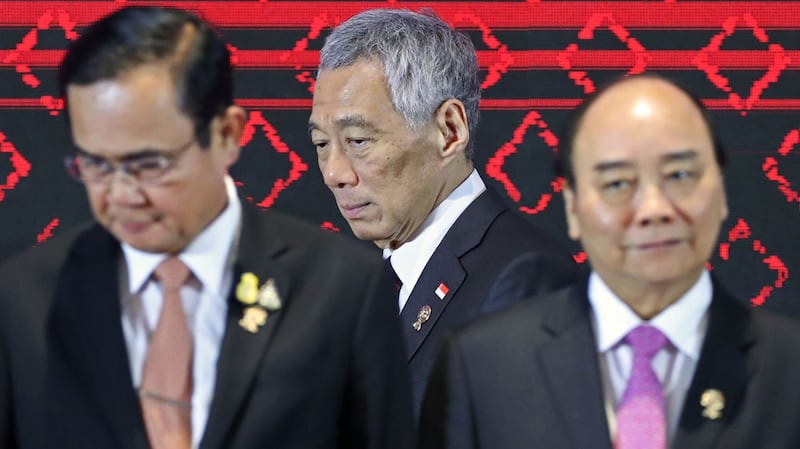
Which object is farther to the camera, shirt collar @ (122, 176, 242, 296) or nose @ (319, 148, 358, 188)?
nose @ (319, 148, 358, 188)

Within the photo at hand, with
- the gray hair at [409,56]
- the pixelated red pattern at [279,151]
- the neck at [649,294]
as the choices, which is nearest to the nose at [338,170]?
the gray hair at [409,56]

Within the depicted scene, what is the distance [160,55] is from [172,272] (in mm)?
229

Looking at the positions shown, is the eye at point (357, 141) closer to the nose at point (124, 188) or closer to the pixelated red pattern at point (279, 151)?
the pixelated red pattern at point (279, 151)

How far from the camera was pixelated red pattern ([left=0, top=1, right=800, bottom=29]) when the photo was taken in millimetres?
3172

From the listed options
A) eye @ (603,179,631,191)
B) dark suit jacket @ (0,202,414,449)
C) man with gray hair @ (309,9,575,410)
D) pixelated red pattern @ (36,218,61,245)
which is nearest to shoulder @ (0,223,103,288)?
dark suit jacket @ (0,202,414,449)

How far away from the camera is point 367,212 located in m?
2.76

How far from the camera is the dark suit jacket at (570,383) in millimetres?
1853

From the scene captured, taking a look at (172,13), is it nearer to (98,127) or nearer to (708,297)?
(98,127)

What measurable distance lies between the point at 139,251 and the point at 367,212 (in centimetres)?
103

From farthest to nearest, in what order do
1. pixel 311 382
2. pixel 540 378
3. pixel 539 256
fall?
1. pixel 539 256
2. pixel 540 378
3. pixel 311 382

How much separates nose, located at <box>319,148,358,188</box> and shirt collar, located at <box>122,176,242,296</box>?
925mm

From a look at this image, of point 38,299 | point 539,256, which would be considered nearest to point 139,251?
point 38,299

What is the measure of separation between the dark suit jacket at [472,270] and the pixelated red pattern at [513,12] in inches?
22.7

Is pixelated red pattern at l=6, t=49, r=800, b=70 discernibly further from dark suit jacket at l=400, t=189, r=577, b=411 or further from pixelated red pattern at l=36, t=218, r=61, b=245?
dark suit jacket at l=400, t=189, r=577, b=411
